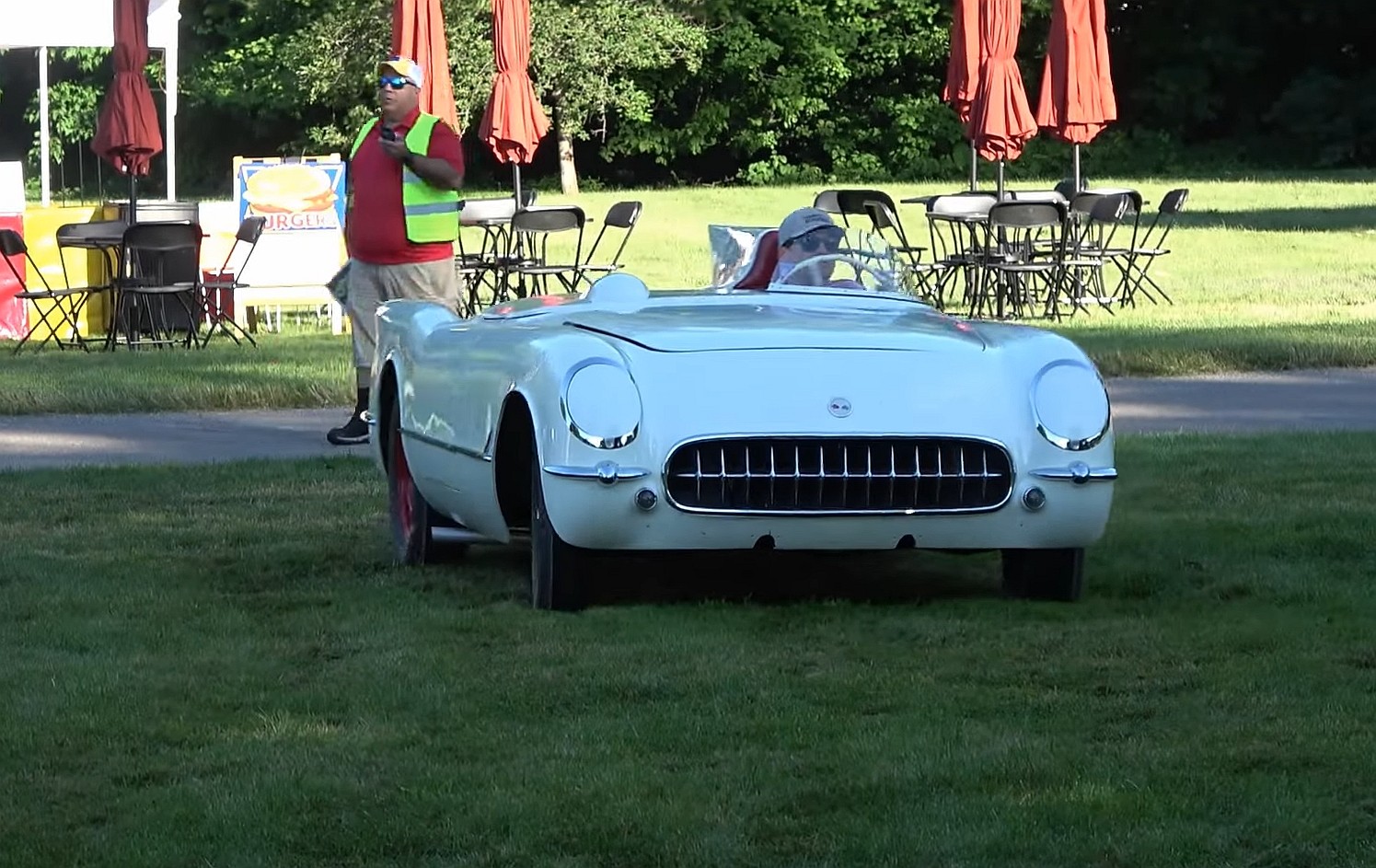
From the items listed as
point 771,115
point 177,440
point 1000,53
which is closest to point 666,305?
point 177,440

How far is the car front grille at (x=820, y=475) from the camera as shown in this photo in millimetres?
6383

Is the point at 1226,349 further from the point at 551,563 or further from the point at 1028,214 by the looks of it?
the point at 551,563

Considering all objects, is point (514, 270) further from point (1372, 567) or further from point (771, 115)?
point (771, 115)

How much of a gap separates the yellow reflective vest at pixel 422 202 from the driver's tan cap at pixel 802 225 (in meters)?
3.25

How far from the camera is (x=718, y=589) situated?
7113 millimetres

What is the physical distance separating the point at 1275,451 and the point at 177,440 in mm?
5271

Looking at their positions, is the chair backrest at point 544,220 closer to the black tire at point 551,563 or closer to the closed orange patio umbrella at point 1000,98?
the closed orange patio umbrella at point 1000,98

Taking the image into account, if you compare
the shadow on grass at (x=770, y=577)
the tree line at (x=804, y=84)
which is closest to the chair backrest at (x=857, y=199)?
the shadow on grass at (x=770, y=577)

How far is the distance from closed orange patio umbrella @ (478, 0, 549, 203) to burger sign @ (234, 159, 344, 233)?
133cm

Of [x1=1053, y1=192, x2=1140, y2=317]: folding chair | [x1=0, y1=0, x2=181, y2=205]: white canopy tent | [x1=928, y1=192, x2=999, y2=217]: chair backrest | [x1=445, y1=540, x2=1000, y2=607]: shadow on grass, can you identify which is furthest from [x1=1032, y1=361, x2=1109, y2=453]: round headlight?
[x1=0, y1=0, x2=181, y2=205]: white canopy tent

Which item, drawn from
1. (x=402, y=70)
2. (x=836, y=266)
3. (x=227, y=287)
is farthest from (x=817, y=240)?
(x=227, y=287)

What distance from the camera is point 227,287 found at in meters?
17.0

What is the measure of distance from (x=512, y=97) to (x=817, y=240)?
37.6 ft

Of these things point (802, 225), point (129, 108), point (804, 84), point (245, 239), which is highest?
point (804, 84)
